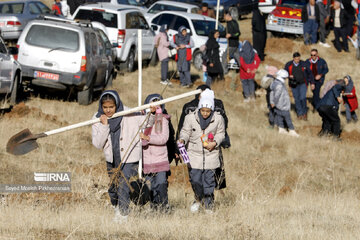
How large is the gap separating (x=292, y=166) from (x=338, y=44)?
1417 centimetres

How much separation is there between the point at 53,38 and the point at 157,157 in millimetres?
8604

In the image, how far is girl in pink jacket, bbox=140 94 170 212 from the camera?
8.26m

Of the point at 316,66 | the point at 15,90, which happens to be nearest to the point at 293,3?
the point at 316,66

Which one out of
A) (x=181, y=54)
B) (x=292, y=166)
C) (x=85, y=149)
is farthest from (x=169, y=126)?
(x=181, y=54)

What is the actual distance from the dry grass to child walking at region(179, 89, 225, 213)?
329 millimetres

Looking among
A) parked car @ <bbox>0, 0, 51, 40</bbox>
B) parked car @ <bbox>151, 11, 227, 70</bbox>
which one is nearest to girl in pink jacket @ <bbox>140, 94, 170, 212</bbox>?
parked car @ <bbox>151, 11, 227, 70</bbox>

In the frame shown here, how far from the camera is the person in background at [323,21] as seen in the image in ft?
92.1

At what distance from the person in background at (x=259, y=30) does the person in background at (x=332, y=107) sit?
749 cm

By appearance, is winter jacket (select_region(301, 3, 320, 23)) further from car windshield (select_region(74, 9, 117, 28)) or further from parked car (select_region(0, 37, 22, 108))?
parked car (select_region(0, 37, 22, 108))

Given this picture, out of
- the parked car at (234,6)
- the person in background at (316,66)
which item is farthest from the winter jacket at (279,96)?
the parked car at (234,6)

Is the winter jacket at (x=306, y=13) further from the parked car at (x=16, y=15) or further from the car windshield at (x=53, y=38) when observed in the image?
the car windshield at (x=53, y=38)

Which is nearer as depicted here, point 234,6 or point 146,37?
point 146,37

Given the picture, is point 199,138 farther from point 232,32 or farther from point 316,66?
point 232,32

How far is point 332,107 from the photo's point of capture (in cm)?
1706
